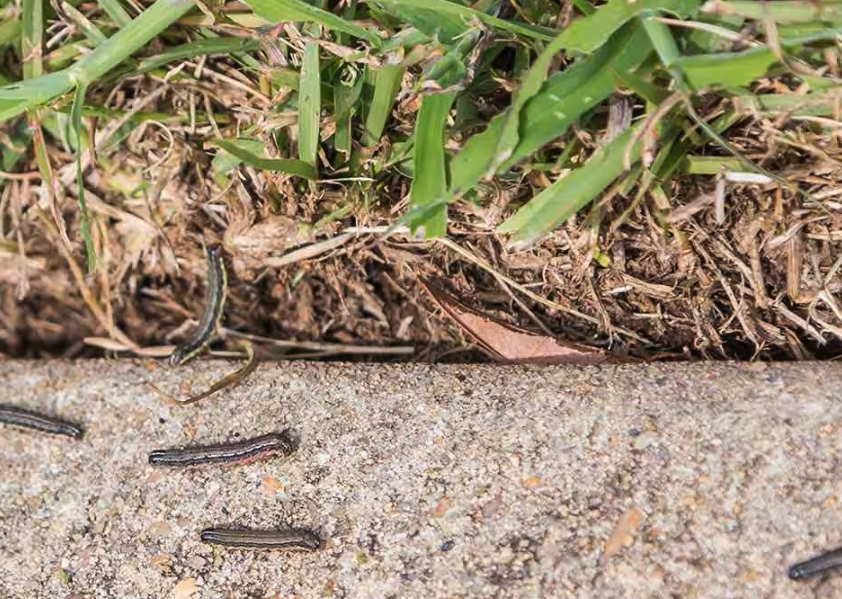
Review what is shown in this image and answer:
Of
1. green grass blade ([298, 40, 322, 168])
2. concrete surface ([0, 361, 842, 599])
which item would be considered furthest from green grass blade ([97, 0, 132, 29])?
concrete surface ([0, 361, 842, 599])

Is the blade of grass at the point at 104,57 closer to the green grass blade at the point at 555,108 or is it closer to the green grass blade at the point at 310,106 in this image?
the green grass blade at the point at 310,106

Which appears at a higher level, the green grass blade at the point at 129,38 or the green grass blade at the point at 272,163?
the green grass blade at the point at 129,38

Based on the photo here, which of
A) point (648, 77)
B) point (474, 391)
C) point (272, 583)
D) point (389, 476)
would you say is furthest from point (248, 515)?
point (648, 77)

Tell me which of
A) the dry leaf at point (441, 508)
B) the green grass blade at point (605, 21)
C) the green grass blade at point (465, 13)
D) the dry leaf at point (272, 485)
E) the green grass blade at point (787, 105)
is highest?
the green grass blade at point (605, 21)

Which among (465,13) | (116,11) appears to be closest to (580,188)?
(465,13)

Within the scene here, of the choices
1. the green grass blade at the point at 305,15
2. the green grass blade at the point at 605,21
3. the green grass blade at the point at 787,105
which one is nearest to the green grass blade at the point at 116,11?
the green grass blade at the point at 305,15

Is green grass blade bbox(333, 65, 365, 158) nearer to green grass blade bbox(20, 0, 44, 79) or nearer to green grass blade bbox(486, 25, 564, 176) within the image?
green grass blade bbox(486, 25, 564, 176)

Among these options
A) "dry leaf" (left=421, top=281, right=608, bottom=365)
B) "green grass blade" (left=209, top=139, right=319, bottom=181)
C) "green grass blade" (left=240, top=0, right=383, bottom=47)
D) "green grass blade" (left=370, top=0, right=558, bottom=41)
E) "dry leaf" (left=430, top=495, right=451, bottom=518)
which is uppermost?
"green grass blade" (left=370, top=0, right=558, bottom=41)
